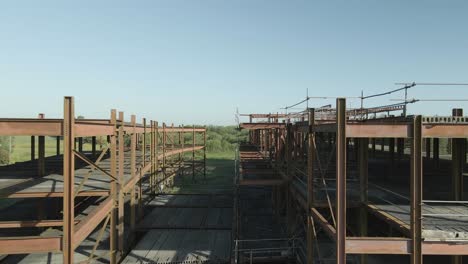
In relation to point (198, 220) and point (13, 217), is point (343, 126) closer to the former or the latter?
point (198, 220)

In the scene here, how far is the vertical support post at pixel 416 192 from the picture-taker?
7.26m

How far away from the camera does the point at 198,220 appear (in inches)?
647

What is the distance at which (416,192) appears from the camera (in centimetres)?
736

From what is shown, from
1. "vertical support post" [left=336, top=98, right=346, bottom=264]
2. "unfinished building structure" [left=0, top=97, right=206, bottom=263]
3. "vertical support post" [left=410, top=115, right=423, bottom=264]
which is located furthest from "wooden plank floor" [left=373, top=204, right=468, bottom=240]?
"unfinished building structure" [left=0, top=97, right=206, bottom=263]

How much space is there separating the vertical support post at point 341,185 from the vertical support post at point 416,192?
1.61 metres

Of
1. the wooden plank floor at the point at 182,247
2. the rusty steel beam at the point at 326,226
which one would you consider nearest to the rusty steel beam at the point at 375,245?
the rusty steel beam at the point at 326,226

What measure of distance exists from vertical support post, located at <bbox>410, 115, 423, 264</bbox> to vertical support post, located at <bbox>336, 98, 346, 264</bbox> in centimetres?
161

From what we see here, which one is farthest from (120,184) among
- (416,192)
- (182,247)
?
(416,192)

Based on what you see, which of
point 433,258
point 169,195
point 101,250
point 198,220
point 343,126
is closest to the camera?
point 343,126

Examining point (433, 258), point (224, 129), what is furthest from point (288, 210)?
point (224, 129)

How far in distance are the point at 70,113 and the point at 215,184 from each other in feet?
82.2

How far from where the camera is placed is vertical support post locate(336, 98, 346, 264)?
7.47 metres

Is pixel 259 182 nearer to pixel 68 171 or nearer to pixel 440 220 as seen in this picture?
pixel 440 220

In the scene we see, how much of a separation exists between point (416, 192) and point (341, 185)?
1.76 m
